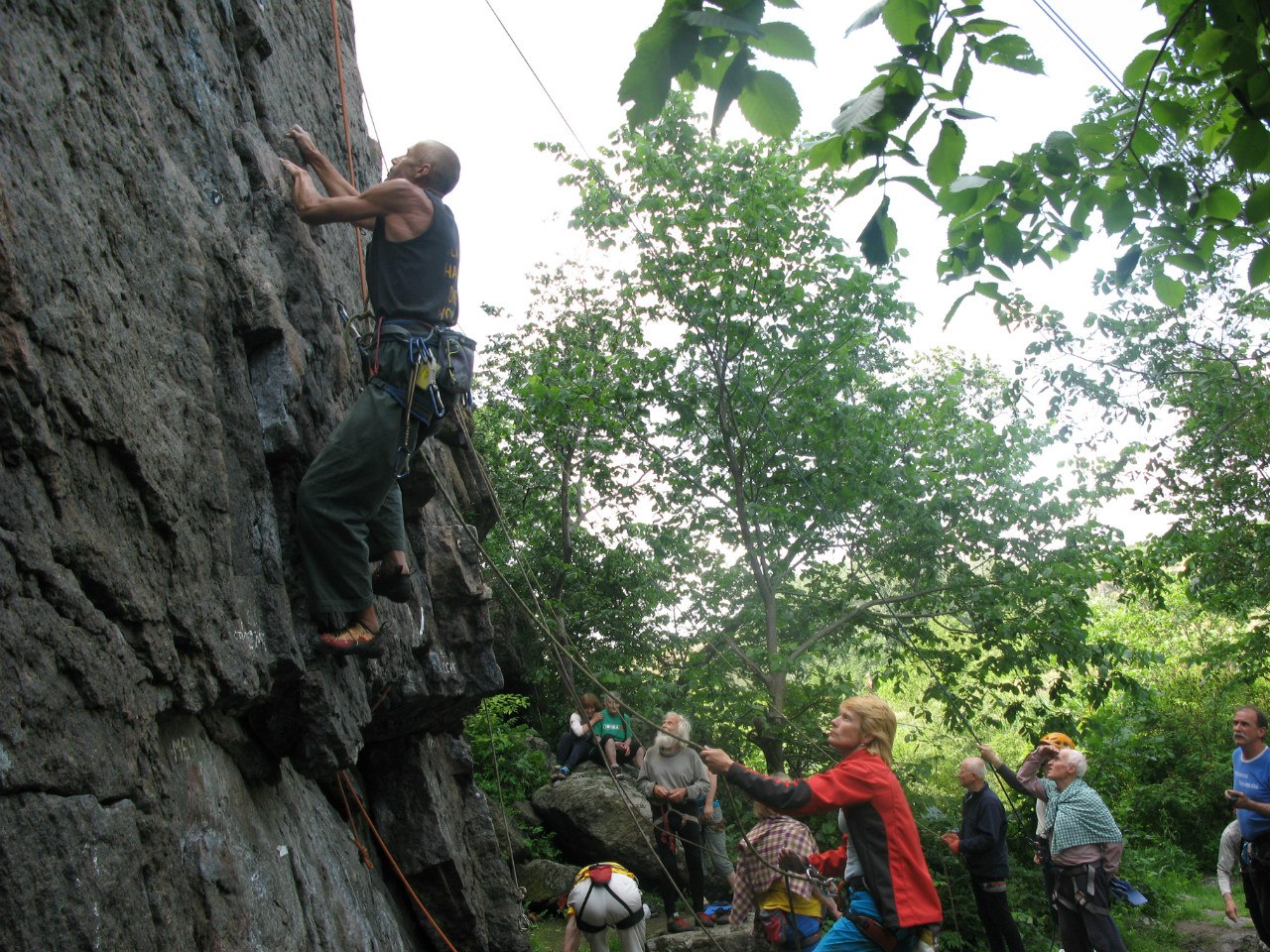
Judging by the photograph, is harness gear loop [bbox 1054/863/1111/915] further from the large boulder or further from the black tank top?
the black tank top

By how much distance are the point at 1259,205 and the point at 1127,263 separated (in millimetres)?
790

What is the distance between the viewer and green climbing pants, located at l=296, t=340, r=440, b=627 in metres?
3.95

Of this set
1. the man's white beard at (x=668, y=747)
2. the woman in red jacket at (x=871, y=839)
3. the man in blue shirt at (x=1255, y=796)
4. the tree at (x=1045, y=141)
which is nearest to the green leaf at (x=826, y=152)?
the tree at (x=1045, y=141)

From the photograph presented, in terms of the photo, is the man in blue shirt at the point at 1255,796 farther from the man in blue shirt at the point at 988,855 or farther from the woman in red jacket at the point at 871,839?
the woman in red jacket at the point at 871,839

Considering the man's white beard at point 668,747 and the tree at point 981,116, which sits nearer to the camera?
the tree at point 981,116

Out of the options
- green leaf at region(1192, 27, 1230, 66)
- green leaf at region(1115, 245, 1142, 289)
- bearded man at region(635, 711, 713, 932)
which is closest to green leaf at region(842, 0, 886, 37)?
green leaf at region(1192, 27, 1230, 66)

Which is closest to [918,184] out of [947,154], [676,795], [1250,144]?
[947,154]

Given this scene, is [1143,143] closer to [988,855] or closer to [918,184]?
[918,184]

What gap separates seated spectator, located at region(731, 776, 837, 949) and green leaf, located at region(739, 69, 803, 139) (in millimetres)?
4437

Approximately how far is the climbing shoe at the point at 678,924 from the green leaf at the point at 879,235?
6630mm

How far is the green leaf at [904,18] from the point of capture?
2717 millimetres

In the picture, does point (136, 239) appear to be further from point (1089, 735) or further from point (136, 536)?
point (1089, 735)

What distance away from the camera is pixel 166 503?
3.14 m

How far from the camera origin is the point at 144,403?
10.4 ft
